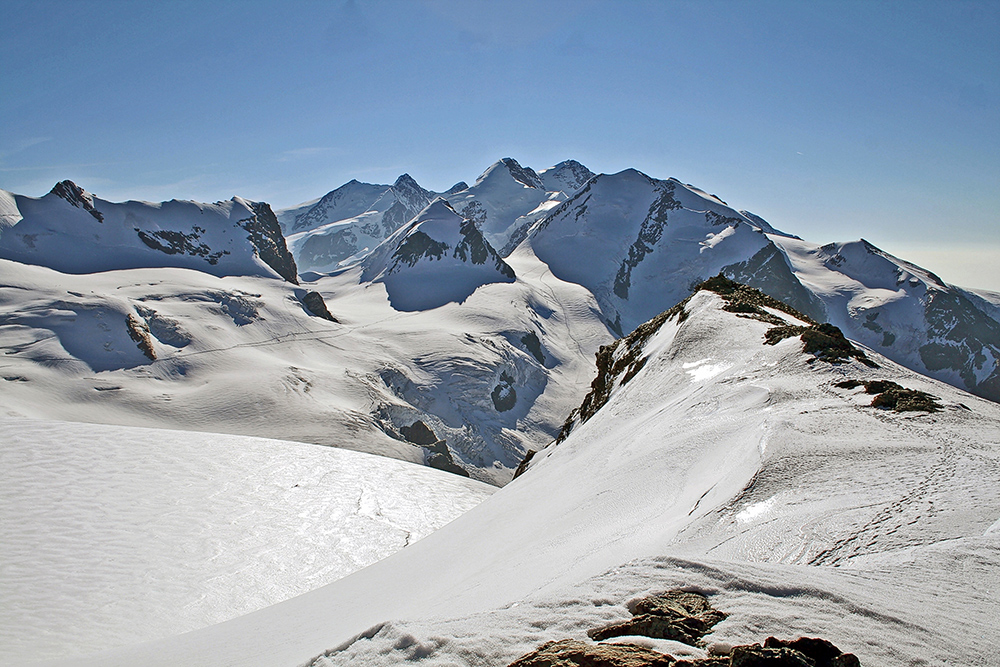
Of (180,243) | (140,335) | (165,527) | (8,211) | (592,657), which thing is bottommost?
(165,527)

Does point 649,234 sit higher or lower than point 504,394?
higher

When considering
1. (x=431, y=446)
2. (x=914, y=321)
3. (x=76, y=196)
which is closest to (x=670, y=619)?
(x=431, y=446)

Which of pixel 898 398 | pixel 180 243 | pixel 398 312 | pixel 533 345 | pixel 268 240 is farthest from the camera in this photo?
pixel 268 240

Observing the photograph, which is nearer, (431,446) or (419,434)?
(431,446)

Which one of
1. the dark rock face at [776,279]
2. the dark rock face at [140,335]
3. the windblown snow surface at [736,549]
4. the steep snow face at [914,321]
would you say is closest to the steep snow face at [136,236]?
the dark rock face at [140,335]

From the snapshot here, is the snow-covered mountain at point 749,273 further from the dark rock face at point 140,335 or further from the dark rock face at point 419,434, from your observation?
the dark rock face at point 140,335

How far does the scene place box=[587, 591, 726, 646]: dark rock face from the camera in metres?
3.87

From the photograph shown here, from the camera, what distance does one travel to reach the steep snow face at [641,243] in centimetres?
11256

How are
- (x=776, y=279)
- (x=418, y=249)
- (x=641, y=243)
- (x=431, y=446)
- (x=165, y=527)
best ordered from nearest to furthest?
(x=165, y=527), (x=431, y=446), (x=776, y=279), (x=418, y=249), (x=641, y=243)

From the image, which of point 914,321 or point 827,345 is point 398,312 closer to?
point 827,345

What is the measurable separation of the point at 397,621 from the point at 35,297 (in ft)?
209

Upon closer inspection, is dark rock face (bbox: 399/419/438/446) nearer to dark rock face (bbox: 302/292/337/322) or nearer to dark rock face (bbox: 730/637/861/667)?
dark rock face (bbox: 302/292/337/322)

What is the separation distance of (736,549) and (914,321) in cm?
13042

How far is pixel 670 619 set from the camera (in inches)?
156
